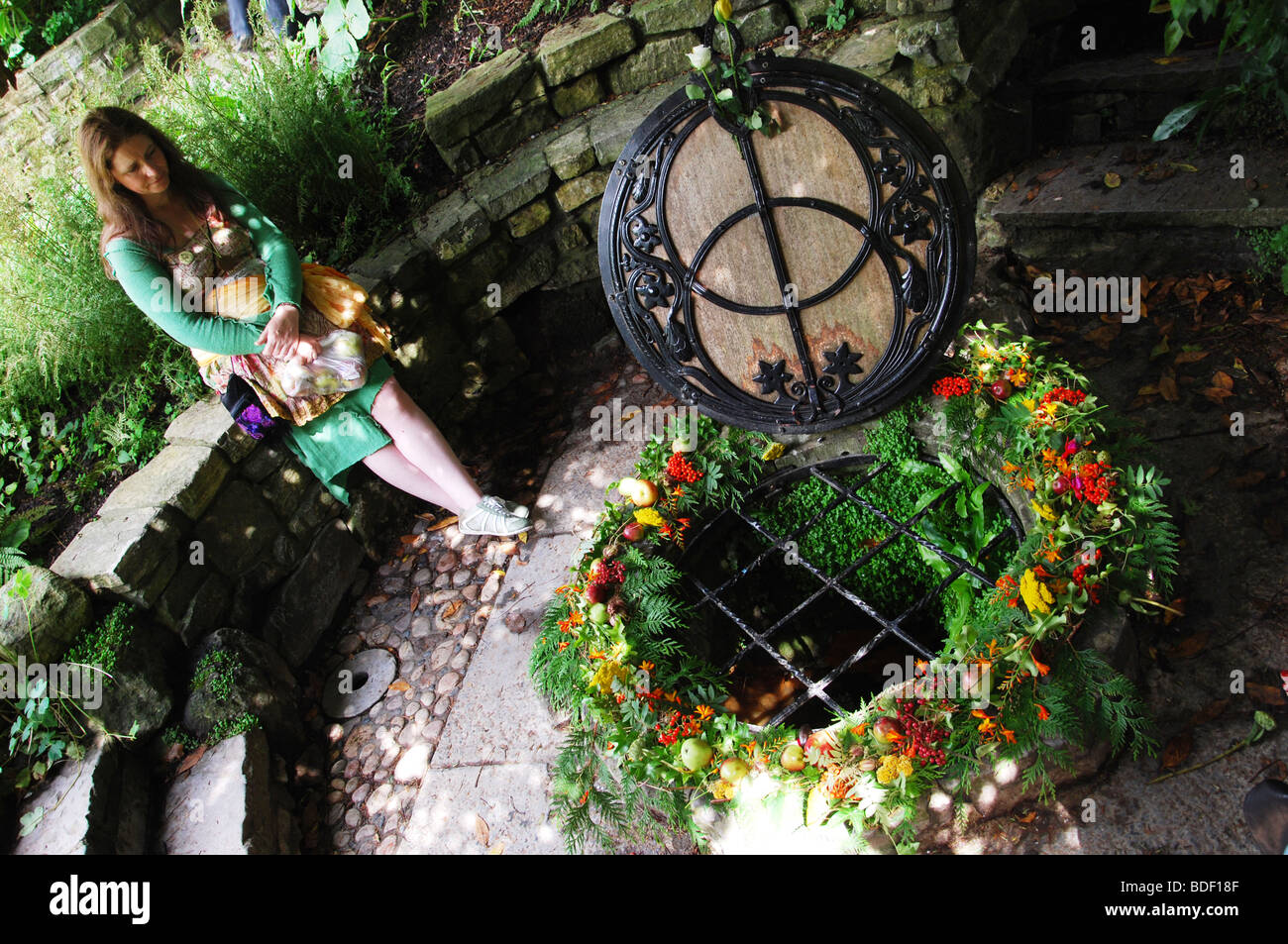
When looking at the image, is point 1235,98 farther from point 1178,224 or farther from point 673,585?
point 673,585

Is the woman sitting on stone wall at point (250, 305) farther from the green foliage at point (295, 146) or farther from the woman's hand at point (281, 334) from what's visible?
the green foliage at point (295, 146)

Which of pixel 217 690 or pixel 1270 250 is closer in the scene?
pixel 217 690

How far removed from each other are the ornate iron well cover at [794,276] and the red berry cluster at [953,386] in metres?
0.08

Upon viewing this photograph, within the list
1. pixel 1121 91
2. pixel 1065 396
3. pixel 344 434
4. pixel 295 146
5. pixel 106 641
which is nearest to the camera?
pixel 1065 396

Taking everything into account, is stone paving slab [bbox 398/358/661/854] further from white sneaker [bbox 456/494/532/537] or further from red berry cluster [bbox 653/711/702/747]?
red berry cluster [bbox 653/711/702/747]

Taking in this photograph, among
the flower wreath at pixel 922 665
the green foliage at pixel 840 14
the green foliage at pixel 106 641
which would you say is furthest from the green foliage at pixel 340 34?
the flower wreath at pixel 922 665

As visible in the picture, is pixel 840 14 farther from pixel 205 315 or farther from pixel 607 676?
pixel 607 676

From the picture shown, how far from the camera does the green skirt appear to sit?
11.8 ft

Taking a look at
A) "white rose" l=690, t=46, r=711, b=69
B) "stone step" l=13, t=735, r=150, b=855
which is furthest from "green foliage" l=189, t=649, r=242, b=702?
"white rose" l=690, t=46, r=711, b=69

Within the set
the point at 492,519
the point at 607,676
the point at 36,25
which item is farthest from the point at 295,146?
the point at 36,25

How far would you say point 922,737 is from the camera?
2.27 m

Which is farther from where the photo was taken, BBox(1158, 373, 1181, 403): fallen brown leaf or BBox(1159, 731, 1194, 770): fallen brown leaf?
BBox(1158, 373, 1181, 403): fallen brown leaf

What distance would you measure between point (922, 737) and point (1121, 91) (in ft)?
11.0

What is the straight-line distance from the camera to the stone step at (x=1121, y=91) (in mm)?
3838
